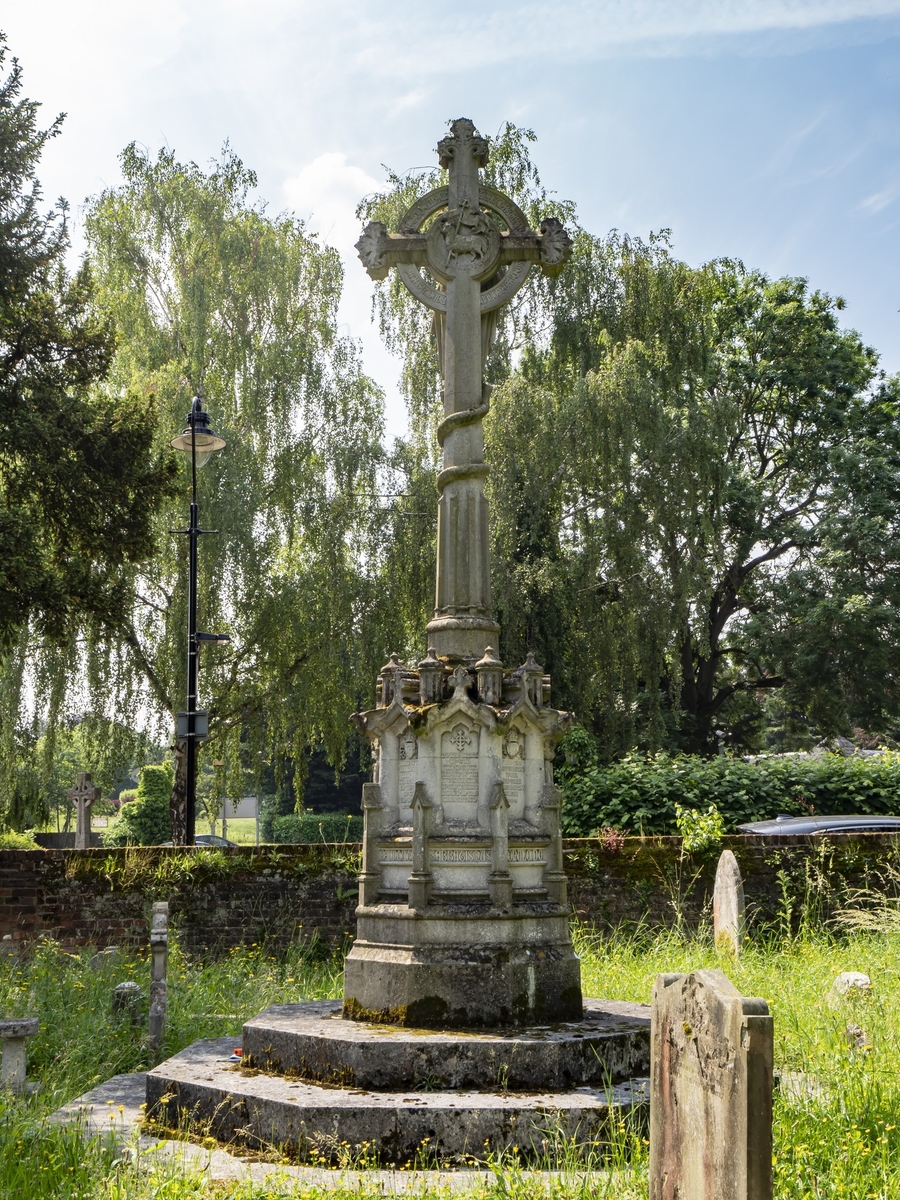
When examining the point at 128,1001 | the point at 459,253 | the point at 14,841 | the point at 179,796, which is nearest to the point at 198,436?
the point at 179,796

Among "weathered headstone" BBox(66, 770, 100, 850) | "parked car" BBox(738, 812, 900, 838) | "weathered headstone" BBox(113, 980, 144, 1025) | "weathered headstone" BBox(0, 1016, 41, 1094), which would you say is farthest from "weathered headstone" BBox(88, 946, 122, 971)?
"weathered headstone" BBox(66, 770, 100, 850)

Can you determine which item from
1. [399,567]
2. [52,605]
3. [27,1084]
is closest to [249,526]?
[399,567]

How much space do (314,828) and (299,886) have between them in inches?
740

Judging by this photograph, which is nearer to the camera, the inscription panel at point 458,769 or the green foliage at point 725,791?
the inscription panel at point 458,769

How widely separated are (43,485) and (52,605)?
208cm

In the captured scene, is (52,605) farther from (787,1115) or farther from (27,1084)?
(787,1115)

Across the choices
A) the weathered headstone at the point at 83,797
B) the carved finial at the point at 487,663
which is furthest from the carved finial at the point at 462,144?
the weathered headstone at the point at 83,797

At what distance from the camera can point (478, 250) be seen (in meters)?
7.96

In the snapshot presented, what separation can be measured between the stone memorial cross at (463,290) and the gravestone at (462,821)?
0.02 meters

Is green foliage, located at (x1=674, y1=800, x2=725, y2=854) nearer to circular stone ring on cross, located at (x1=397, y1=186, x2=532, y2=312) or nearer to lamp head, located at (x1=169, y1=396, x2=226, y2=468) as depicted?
circular stone ring on cross, located at (x1=397, y1=186, x2=532, y2=312)

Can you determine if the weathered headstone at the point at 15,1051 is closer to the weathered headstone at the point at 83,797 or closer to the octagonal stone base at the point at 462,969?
the octagonal stone base at the point at 462,969

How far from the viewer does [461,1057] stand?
576 centimetres

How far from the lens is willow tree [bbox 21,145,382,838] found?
17.8 metres

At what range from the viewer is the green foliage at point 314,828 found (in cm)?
2823
